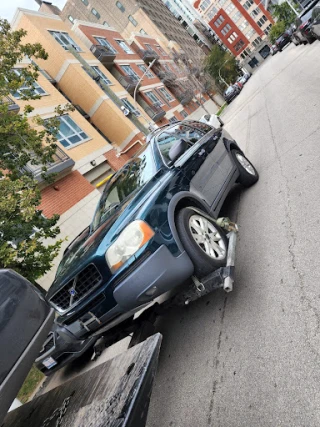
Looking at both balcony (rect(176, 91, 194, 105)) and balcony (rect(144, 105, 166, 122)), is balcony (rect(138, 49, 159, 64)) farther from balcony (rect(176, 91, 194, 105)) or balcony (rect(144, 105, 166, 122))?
balcony (rect(144, 105, 166, 122))

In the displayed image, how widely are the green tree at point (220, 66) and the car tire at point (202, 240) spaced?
56.0 meters

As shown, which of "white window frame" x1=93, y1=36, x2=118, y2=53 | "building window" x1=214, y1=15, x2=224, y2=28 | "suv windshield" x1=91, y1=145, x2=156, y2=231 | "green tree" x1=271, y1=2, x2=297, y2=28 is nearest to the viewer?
"suv windshield" x1=91, y1=145, x2=156, y2=231

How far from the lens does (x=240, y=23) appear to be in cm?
9012

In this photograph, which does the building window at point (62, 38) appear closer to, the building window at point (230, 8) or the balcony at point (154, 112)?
the balcony at point (154, 112)

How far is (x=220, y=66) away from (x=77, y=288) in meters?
62.9

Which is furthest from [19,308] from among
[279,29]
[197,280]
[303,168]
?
[279,29]

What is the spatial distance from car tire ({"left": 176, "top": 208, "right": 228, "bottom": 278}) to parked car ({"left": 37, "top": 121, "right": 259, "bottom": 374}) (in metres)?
0.01

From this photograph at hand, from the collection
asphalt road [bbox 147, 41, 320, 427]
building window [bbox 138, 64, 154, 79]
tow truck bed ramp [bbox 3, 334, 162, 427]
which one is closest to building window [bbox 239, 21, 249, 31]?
building window [bbox 138, 64, 154, 79]

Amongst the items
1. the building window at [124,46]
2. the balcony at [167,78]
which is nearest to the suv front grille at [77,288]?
the building window at [124,46]

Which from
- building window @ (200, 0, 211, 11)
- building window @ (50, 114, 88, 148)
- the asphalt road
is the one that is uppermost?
building window @ (200, 0, 211, 11)

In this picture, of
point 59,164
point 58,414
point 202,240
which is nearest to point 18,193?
point 202,240

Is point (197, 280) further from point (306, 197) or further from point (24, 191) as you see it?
point (24, 191)

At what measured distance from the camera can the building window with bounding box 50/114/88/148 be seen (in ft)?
56.7

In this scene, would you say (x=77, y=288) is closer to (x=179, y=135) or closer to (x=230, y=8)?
(x=179, y=135)
